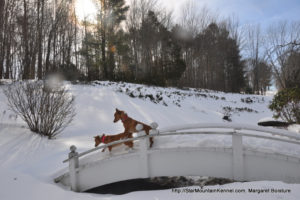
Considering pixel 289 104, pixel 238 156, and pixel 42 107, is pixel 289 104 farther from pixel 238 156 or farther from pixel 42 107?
pixel 42 107

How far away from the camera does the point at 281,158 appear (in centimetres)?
231

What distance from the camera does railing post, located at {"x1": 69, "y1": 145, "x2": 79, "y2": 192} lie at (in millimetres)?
2920

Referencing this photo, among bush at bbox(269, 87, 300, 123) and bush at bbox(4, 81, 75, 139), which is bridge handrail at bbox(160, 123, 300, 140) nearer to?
bush at bbox(4, 81, 75, 139)

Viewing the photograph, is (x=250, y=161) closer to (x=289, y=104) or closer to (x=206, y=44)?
(x=289, y=104)

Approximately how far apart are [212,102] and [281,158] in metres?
11.9

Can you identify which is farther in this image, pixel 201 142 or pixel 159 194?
pixel 201 142

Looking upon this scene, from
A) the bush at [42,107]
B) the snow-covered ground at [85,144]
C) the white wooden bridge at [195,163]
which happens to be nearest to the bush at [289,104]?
the snow-covered ground at [85,144]

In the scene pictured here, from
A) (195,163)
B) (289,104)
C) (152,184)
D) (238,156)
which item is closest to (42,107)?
(152,184)

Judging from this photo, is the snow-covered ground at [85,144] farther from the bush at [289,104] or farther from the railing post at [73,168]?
the bush at [289,104]

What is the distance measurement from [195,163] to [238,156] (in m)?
0.62

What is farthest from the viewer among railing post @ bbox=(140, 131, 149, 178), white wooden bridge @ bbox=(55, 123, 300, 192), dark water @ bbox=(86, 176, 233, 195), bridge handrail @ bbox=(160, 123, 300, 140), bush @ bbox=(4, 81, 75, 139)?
bush @ bbox=(4, 81, 75, 139)

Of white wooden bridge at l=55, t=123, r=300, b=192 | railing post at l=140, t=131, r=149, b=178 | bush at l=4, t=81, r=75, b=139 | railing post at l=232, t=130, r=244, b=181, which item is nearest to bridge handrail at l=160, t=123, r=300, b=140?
white wooden bridge at l=55, t=123, r=300, b=192

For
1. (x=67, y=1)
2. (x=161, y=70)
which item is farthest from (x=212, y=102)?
(x=67, y=1)

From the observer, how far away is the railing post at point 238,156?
2420 mm
